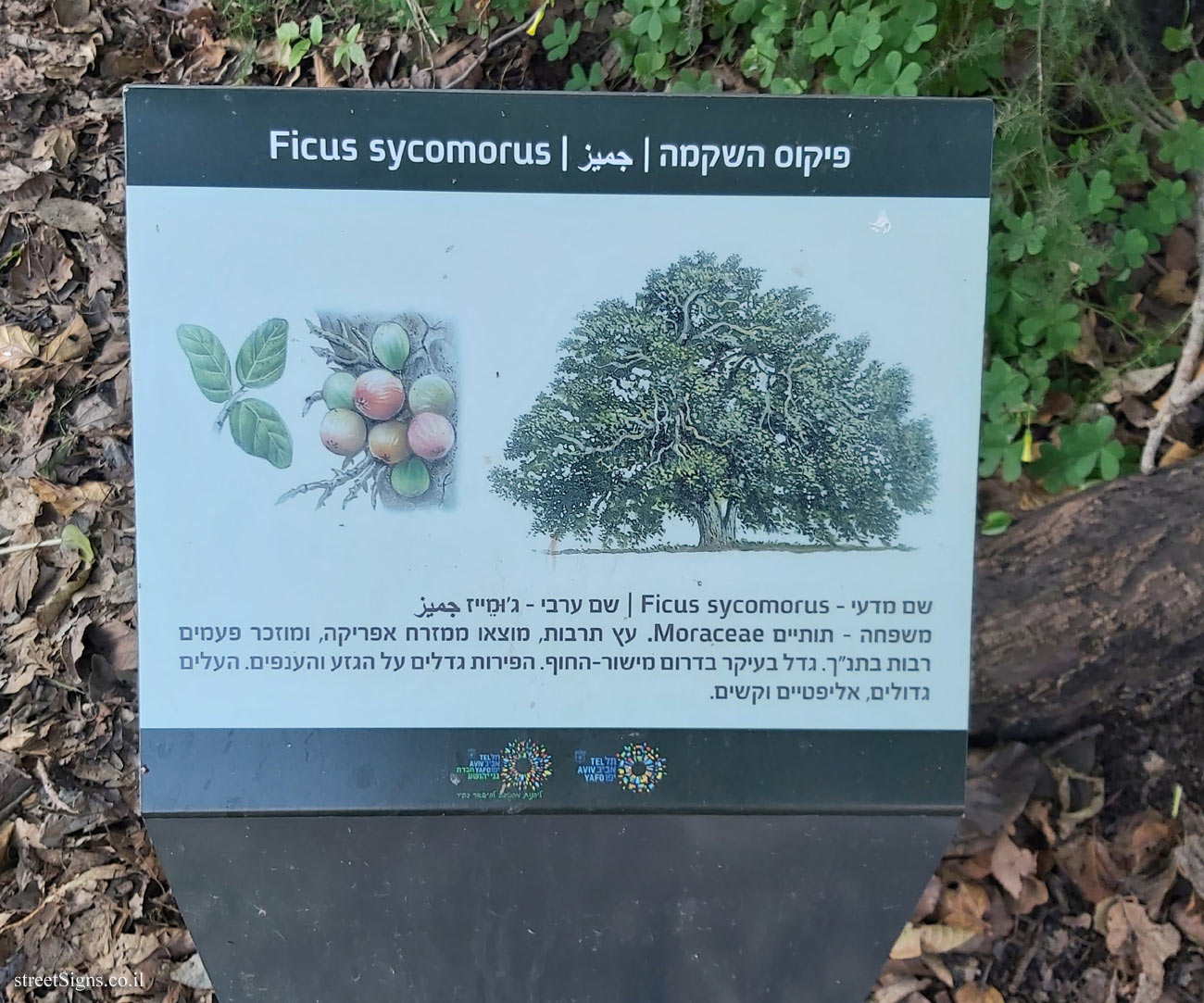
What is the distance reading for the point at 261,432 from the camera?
1575 millimetres

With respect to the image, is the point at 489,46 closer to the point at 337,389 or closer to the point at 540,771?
the point at 337,389

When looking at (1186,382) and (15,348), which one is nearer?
(1186,382)

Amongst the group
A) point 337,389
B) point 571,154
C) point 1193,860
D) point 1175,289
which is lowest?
point 1193,860

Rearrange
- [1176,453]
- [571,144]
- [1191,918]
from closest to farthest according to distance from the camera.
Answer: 1. [571,144]
2. [1191,918]
3. [1176,453]

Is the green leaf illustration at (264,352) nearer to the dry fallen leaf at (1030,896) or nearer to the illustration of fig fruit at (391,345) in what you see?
the illustration of fig fruit at (391,345)

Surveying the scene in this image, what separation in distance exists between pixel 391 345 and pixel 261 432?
292 millimetres

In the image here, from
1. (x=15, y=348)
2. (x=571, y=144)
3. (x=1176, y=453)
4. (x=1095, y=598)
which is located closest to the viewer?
(x=571, y=144)

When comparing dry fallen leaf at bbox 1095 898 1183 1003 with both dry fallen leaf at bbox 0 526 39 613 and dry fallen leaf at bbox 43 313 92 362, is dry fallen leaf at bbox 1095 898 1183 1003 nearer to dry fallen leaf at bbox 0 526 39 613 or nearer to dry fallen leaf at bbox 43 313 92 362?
dry fallen leaf at bbox 0 526 39 613

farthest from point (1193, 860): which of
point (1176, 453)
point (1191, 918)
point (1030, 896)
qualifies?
point (1176, 453)

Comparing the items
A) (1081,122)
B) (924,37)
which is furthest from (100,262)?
(1081,122)

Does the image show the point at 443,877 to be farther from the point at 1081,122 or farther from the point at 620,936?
the point at 1081,122

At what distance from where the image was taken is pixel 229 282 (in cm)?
156

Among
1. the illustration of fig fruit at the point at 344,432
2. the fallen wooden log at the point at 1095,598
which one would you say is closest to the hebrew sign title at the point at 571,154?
the illustration of fig fruit at the point at 344,432

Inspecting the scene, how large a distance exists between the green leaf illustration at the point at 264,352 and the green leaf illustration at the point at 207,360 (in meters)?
0.03
